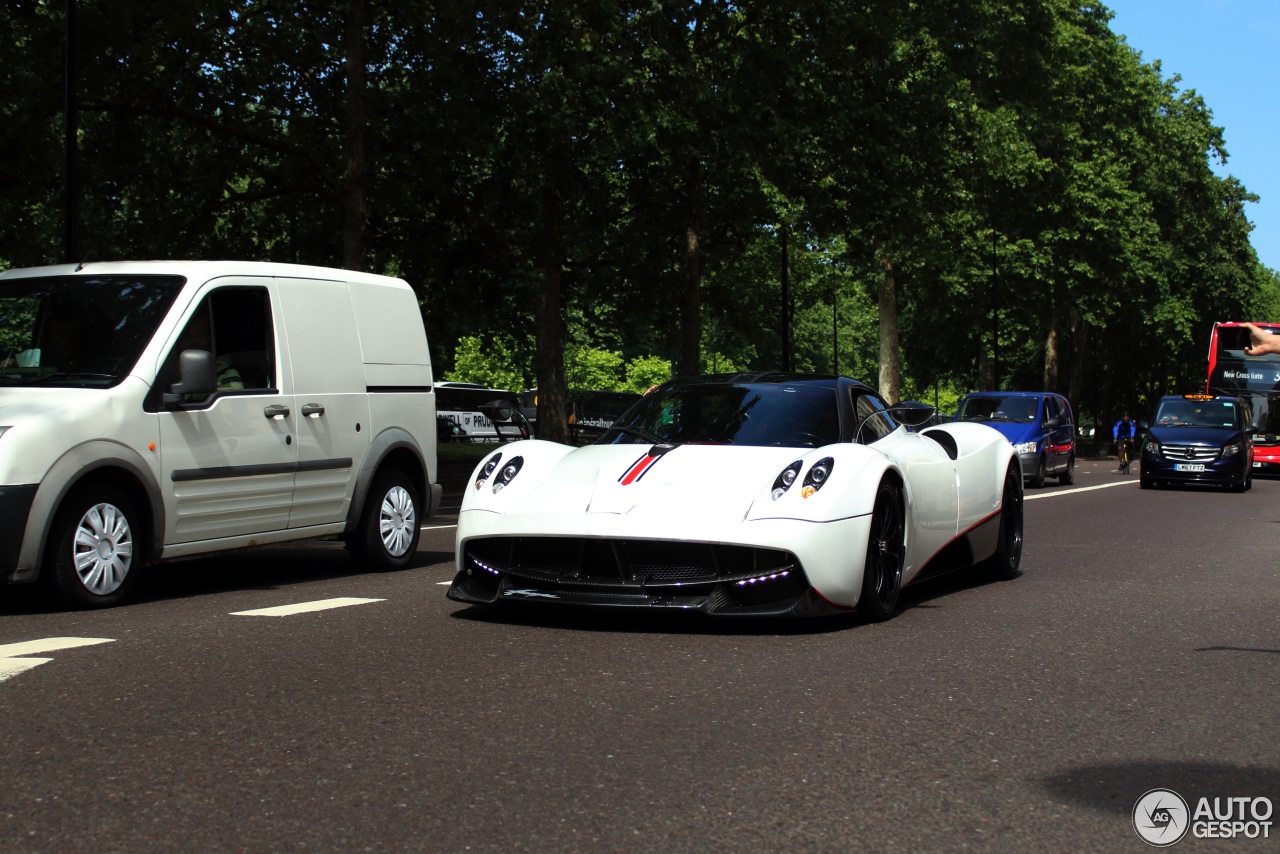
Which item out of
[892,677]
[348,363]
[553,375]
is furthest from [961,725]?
[553,375]

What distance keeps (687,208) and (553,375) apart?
18.7ft

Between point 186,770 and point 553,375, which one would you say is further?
point 553,375

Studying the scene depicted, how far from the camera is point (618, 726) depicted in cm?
512

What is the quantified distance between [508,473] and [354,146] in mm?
19237

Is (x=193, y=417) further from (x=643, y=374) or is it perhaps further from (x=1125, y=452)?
(x=643, y=374)

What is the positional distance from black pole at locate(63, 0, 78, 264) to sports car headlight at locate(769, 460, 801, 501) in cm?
1573

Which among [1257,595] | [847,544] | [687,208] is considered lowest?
[1257,595]

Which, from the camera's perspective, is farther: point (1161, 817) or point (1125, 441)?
point (1125, 441)

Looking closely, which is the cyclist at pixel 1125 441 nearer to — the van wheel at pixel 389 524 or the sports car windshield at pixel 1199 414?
the sports car windshield at pixel 1199 414

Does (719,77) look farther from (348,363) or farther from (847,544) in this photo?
(847,544)

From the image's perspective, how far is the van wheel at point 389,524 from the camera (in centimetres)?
1042

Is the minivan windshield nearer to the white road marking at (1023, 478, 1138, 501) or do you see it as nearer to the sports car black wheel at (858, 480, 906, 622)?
the white road marking at (1023, 478, 1138, 501)

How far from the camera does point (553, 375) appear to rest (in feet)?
111

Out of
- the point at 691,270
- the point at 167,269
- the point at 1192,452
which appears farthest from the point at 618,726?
the point at 691,270
